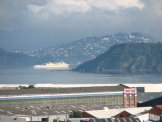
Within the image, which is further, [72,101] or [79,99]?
[79,99]

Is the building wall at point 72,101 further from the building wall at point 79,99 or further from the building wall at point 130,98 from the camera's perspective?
the building wall at point 130,98

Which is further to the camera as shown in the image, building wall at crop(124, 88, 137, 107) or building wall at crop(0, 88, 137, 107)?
building wall at crop(124, 88, 137, 107)

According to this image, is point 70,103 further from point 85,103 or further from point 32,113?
point 32,113

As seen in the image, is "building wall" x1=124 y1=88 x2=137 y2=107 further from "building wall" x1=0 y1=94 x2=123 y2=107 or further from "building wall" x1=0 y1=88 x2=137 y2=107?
"building wall" x1=0 y1=94 x2=123 y2=107

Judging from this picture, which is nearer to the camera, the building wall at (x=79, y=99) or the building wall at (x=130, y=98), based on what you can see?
the building wall at (x=79, y=99)

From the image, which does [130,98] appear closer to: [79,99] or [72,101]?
[79,99]

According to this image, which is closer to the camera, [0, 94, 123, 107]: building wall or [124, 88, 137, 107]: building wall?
[0, 94, 123, 107]: building wall

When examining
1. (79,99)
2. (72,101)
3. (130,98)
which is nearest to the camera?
(72,101)

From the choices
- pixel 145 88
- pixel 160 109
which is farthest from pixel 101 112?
pixel 145 88

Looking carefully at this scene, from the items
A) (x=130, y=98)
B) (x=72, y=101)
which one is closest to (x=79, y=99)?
(x=72, y=101)

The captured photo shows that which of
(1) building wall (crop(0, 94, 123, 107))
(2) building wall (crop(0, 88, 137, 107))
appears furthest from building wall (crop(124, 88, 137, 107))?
(1) building wall (crop(0, 94, 123, 107))

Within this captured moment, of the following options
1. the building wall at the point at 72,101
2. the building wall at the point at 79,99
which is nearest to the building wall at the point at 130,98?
the building wall at the point at 79,99

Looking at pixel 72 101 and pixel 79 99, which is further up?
pixel 79 99
